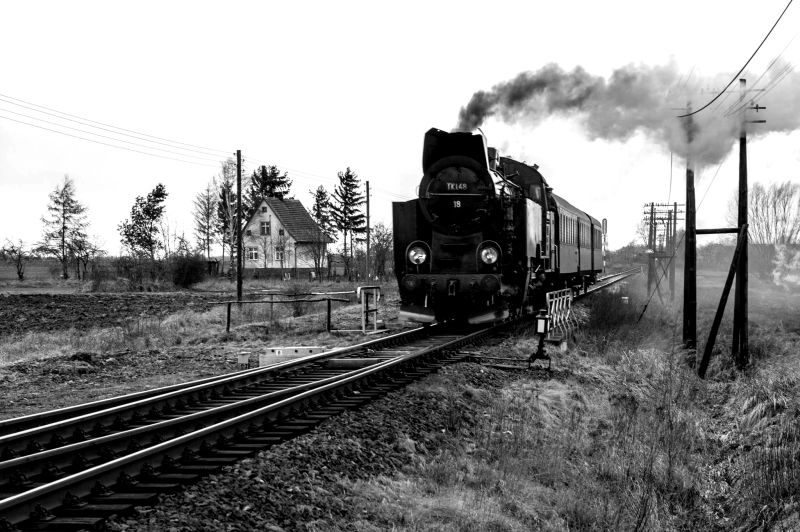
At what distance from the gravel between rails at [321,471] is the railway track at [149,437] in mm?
182

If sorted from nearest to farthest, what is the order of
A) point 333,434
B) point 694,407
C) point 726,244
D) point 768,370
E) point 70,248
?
1. point 333,434
2. point 694,407
3. point 768,370
4. point 70,248
5. point 726,244

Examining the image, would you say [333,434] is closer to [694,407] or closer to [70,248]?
[694,407]

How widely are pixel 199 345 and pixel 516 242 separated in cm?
723

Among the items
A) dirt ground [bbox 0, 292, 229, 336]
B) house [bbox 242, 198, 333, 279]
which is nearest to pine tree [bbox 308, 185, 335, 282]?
house [bbox 242, 198, 333, 279]

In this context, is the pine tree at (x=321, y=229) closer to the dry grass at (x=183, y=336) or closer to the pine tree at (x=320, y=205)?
the pine tree at (x=320, y=205)

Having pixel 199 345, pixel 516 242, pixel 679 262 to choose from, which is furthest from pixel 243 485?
pixel 679 262

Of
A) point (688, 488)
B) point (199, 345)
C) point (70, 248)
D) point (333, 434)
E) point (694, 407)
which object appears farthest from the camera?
point (70, 248)

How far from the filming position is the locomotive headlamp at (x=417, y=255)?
14.3 m

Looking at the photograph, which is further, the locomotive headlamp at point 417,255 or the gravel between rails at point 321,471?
the locomotive headlamp at point 417,255

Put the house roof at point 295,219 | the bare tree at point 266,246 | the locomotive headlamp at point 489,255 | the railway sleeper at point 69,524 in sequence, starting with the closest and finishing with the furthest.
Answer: the railway sleeper at point 69,524, the locomotive headlamp at point 489,255, the bare tree at point 266,246, the house roof at point 295,219

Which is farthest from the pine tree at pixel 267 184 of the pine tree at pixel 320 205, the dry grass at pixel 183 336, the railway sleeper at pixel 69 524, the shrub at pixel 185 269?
the railway sleeper at pixel 69 524

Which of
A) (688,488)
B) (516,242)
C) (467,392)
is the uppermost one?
(516,242)

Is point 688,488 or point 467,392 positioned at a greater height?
point 467,392

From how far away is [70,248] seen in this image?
181 feet
